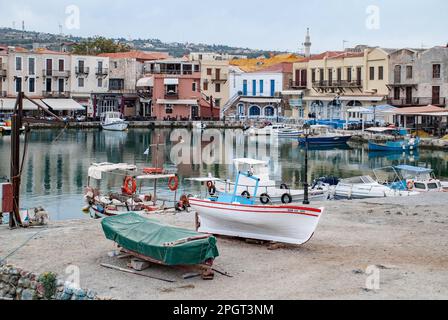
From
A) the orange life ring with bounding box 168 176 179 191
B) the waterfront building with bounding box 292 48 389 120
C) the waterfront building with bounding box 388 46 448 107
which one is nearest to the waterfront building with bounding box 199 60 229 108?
the waterfront building with bounding box 292 48 389 120

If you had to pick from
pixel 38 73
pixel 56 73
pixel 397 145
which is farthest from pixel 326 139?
pixel 38 73

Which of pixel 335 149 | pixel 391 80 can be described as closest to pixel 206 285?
pixel 335 149

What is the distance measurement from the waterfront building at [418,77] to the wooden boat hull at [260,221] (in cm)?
5382

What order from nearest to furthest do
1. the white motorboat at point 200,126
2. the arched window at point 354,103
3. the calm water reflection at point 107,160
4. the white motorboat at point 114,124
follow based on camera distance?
the calm water reflection at point 107,160
the arched window at point 354,103
the white motorboat at point 114,124
the white motorboat at point 200,126

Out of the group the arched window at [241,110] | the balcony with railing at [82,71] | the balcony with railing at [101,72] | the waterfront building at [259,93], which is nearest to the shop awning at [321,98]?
the waterfront building at [259,93]

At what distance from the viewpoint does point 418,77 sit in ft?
231

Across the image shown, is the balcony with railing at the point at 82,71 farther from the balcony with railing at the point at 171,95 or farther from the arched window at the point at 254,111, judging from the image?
the arched window at the point at 254,111

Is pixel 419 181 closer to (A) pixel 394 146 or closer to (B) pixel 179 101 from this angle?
(A) pixel 394 146

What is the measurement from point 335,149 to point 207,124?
21291 mm

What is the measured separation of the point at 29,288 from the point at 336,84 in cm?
6525

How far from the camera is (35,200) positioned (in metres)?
33.6

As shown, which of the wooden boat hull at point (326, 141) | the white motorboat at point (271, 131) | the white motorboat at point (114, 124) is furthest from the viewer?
the white motorboat at point (114, 124)

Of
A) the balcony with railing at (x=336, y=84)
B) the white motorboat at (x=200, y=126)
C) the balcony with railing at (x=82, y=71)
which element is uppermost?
the balcony with railing at (x=82, y=71)

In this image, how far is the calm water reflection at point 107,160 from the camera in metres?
35.7
